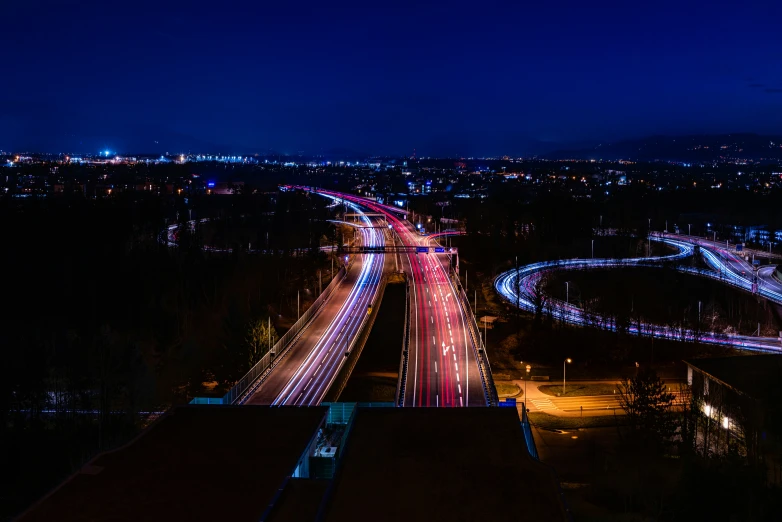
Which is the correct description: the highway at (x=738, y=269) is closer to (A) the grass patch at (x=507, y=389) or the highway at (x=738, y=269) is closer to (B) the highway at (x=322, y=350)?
(A) the grass patch at (x=507, y=389)

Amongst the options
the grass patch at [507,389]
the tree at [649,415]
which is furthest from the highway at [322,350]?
the tree at [649,415]

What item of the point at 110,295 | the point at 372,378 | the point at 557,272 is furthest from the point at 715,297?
the point at 110,295

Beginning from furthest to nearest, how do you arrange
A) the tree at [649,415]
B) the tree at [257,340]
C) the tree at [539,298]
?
the tree at [539,298]
the tree at [257,340]
the tree at [649,415]

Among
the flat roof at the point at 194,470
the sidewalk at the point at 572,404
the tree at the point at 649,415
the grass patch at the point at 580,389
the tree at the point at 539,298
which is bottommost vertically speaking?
the sidewalk at the point at 572,404

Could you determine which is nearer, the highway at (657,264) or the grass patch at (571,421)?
the grass patch at (571,421)

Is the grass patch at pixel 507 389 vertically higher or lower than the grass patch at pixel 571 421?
higher

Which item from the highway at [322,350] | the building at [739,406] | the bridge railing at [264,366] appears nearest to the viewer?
the building at [739,406]

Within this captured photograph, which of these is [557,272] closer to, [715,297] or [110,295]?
[715,297]

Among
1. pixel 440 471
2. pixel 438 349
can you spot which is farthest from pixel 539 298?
pixel 440 471
